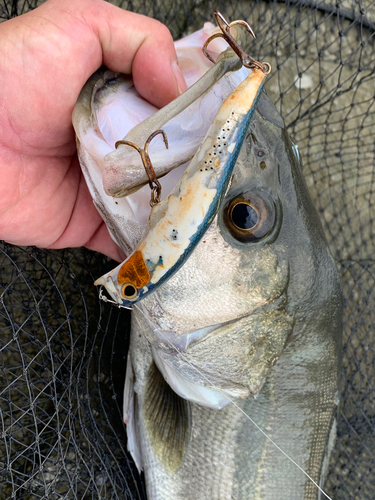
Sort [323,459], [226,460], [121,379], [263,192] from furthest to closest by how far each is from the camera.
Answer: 1. [121,379]
2. [323,459]
3. [226,460]
4. [263,192]

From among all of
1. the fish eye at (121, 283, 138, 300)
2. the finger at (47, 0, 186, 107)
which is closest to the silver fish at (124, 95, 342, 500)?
the fish eye at (121, 283, 138, 300)

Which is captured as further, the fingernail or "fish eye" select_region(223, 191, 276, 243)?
the fingernail

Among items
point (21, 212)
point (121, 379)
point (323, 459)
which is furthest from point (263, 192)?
point (121, 379)

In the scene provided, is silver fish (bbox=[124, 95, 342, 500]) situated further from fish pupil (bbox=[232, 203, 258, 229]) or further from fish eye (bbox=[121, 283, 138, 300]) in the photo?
fish eye (bbox=[121, 283, 138, 300])

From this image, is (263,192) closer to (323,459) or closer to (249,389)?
(249,389)

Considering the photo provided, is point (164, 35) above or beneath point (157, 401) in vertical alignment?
above

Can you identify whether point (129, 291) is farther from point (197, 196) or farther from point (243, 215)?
point (243, 215)
